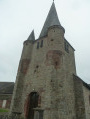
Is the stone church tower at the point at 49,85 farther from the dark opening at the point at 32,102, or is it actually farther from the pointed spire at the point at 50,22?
the pointed spire at the point at 50,22

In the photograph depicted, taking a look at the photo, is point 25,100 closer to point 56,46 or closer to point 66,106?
point 66,106

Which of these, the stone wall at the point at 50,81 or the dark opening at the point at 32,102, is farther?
the dark opening at the point at 32,102

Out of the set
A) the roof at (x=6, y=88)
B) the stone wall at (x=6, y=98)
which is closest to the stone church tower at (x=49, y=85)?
the stone wall at (x=6, y=98)

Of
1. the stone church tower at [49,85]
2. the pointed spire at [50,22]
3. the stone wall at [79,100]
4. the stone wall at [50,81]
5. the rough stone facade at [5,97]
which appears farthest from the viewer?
the rough stone facade at [5,97]

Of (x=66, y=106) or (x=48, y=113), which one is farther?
(x=66, y=106)

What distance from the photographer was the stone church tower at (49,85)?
50.4ft

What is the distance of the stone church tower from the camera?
50.4ft

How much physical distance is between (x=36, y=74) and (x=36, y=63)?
2.03 metres

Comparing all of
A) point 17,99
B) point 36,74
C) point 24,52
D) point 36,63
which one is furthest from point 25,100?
point 24,52

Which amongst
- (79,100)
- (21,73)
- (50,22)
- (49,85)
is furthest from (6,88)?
(79,100)

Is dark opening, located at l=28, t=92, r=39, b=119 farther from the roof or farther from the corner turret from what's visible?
the roof

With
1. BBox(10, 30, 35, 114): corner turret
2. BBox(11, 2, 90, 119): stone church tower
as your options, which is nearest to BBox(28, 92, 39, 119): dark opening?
BBox(11, 2, 90, 119): stone church tower

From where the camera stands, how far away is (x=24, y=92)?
62.1ft

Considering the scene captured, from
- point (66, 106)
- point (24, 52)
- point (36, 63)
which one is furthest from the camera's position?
point (24, 52)
